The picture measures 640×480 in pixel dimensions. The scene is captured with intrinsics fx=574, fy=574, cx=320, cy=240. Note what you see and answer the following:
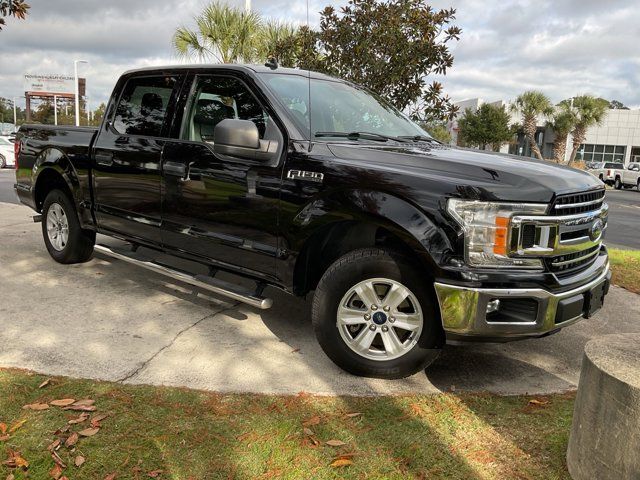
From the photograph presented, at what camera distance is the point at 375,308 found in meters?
3.50

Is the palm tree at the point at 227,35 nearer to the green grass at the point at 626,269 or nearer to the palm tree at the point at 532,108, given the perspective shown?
the green grass at the point at 626,269

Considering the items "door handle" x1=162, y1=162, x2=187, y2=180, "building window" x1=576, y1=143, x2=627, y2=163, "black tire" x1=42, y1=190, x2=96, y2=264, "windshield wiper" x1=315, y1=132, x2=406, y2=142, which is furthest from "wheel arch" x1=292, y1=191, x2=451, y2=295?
"building window" x1=576, y1=143, x2=627, y2=163

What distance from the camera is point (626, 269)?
6.99 metres

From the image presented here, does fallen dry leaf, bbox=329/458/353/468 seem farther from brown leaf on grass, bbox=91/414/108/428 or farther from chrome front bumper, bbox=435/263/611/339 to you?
brown leaf on grass, bbox=91/414/108/428

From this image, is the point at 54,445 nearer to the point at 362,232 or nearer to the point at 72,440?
the point at 72,440

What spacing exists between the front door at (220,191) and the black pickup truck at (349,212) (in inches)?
0.5

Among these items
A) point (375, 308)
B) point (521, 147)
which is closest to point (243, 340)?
point (375, 308)

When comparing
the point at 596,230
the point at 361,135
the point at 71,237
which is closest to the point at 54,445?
the point at 361,135

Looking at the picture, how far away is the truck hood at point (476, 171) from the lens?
3.07 metres

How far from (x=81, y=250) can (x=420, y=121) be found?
14.7 ft

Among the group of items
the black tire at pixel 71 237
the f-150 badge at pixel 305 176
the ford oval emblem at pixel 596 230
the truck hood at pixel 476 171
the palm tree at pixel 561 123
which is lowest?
the black tire at pixel 71 237

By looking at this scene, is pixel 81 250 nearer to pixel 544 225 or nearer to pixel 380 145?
pixel 380 145

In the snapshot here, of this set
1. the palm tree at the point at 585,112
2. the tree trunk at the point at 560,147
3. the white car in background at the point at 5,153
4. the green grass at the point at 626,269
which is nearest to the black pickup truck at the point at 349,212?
the green grass at the point at 626,269

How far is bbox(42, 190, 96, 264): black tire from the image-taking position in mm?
5822
